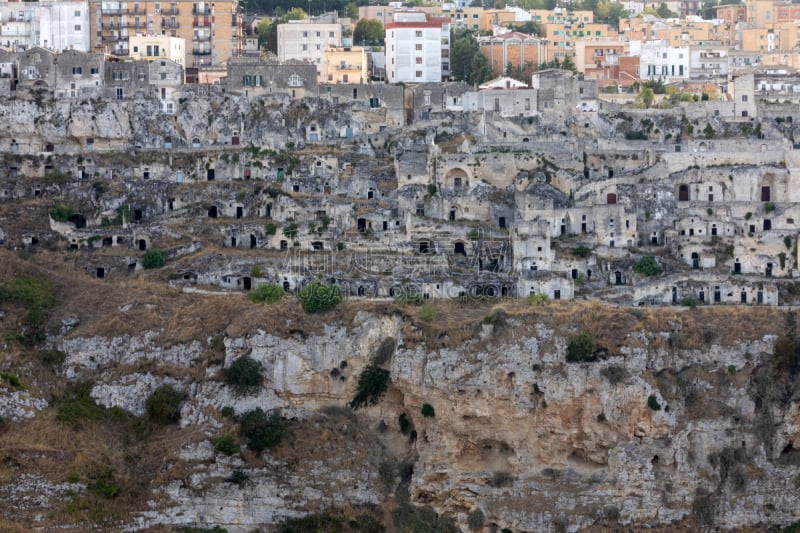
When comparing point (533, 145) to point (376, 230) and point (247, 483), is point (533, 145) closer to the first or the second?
point (376, 230)

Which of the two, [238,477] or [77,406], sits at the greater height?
[77,406]

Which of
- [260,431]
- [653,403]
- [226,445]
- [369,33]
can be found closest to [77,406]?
[226,445]

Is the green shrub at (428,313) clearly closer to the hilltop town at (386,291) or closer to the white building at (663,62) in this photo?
the hilltop town at (386,291)

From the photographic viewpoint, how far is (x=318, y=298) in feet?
189

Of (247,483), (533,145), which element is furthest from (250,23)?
(247,483)

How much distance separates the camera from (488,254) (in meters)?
61.6

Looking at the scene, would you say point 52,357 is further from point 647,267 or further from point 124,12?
point 124,12

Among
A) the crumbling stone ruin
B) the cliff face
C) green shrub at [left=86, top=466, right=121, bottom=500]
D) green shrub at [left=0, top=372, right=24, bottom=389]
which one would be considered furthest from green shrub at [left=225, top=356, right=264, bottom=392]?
green shrub at [left=0, top=372, right=24, bottom=389]

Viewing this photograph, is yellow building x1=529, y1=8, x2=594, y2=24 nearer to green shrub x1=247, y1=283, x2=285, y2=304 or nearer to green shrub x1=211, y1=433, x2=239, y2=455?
Result: green shrub x1=247, y1=283, x2=285, y2=304

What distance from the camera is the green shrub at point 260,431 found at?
5488cm

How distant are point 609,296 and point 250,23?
3380cm

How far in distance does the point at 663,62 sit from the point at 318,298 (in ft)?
94.9

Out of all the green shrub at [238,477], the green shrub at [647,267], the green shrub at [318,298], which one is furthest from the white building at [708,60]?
the green shrub at [238,477]

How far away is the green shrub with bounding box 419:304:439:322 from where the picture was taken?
5656 centimetres
